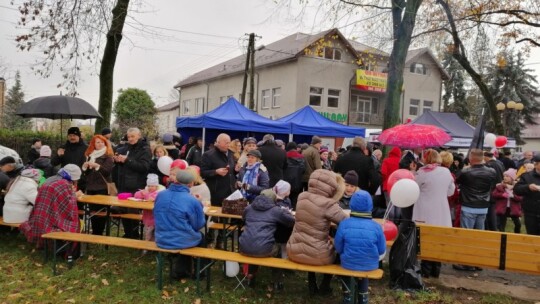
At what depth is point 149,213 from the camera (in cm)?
550

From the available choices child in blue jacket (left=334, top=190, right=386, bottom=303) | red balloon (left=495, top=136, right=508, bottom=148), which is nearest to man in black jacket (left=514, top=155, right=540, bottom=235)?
child in blue jacket (left=334, top=190, right=386, bottom=303)

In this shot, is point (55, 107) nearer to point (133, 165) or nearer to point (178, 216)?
point (133, 165)

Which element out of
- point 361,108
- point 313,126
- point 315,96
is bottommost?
point 313,126

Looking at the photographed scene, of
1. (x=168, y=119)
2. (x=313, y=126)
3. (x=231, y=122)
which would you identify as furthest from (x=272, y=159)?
(x=168, y=119)

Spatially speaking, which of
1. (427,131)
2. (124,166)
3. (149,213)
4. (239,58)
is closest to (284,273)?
(149,213)

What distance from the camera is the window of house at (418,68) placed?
105ft

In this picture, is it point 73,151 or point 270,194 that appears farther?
point 73,151

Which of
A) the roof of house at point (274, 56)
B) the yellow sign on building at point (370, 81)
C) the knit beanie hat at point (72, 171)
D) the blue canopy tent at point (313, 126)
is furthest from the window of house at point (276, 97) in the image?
the knit beanie hat at point (72, 171)

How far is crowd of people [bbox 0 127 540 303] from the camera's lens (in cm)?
393

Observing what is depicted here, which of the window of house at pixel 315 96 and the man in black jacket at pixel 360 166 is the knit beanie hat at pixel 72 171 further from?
the window of house at pixel 315 96

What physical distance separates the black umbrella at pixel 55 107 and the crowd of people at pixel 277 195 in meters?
0.69

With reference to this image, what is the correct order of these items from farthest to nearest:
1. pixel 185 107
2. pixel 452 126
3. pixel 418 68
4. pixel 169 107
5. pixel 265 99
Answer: pixel 169 107 → pixel 185 107 → pixel 418 68 → pixel 265 99 → pixel 452 126

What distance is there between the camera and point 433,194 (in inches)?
205

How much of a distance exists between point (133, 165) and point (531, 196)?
18.0 feet
